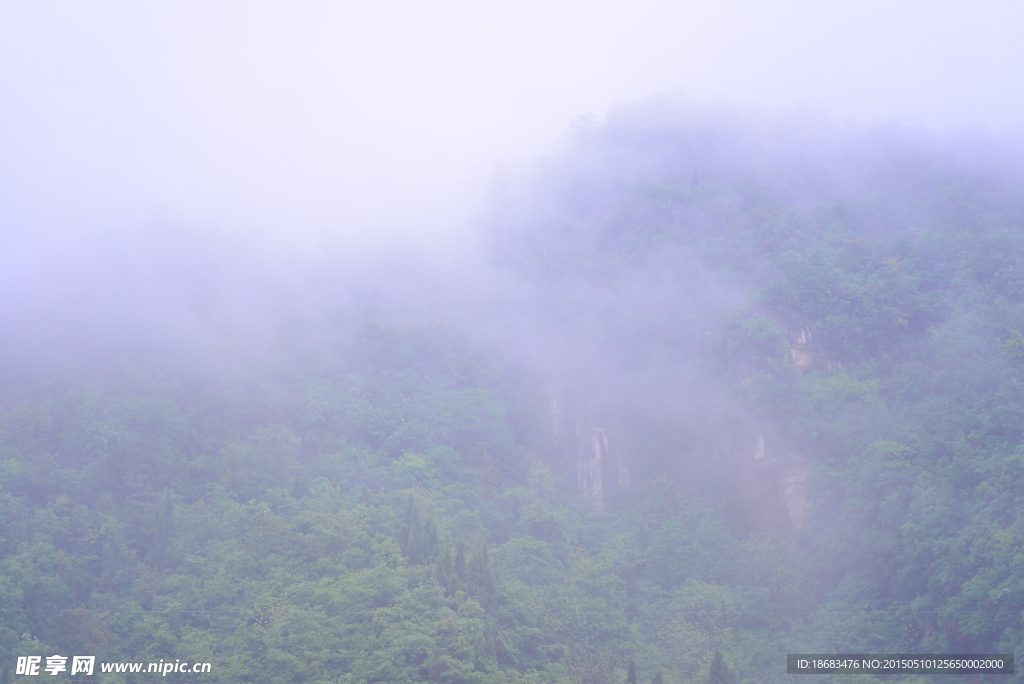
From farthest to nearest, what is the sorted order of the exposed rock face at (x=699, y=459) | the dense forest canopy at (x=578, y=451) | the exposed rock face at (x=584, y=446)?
the exposed rock face at (x=584, y=446) → the exposed rock face at (x=699, y=459) → the dense forest canopy at (x=578, y=451)

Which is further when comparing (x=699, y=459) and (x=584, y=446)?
(x=584, y=446)

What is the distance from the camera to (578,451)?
62219mm

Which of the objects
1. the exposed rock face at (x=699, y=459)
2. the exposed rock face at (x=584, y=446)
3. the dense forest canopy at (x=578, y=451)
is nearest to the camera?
the dense forest canopy at (x=578, y=451)

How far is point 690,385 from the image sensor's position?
60531 mm

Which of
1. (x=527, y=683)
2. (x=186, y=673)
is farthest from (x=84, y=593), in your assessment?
(x=527, y=683)

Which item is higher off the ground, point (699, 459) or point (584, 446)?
point (584, 446)

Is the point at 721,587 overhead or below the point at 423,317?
below

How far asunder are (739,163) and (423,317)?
28.8m

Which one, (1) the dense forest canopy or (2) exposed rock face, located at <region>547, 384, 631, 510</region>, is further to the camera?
(2) exposed rock face, located at <region>547, 384, 631, 510</region>

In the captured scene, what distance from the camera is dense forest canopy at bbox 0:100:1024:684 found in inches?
1641

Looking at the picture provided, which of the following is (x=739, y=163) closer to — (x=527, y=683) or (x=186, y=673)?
(x=527, y=683)

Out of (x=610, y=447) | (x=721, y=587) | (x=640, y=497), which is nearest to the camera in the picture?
(x=721, y=587)

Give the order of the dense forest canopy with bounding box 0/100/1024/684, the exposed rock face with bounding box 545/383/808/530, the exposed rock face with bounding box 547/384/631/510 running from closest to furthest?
the dense forest canopy with bounding box 0/100/1024/684
the exposed rock face with bounding box 545/383/808/530
the exposed rock face with bounding box 547/384/631/510

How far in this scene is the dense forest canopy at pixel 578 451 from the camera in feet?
137
